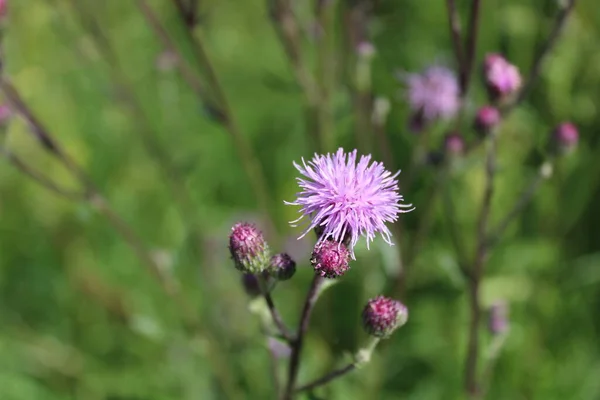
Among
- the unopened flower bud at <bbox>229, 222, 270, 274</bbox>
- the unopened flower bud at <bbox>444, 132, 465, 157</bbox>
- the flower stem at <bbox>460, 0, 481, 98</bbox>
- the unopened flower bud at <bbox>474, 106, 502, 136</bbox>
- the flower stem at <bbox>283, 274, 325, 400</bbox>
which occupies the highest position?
the flower stem at <bbox>460, 0, 481, 98</bbox>

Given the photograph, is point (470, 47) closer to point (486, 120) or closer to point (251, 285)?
point (486, 120)

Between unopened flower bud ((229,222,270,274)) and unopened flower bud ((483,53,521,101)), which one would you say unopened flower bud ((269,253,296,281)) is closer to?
unopened flower bud ((229,222,270,274))

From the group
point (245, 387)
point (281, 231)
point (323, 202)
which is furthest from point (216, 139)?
point (323, 202)

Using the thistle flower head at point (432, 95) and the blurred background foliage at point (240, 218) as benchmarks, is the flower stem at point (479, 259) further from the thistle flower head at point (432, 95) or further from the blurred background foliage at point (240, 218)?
the thistle flower head at point (432, 95)

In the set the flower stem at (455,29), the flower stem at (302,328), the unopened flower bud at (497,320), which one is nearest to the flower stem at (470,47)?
the flower stem at (455,29)

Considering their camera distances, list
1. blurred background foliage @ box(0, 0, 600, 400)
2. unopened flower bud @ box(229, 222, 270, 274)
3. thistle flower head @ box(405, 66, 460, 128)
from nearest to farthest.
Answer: unopened flower bud @ box(229, 222, 270, 274)
thistle flower head @ box(405, 66, 460, 128)
blurred background foliage @ box(0, 0, 600, 400)

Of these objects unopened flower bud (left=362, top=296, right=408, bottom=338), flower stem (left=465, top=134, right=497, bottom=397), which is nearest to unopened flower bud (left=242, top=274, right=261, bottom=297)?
unopened flower bud (left=362, top=296, right=408, bottom=338)

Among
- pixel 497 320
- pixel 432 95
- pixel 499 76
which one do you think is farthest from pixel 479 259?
pixel 432 95
